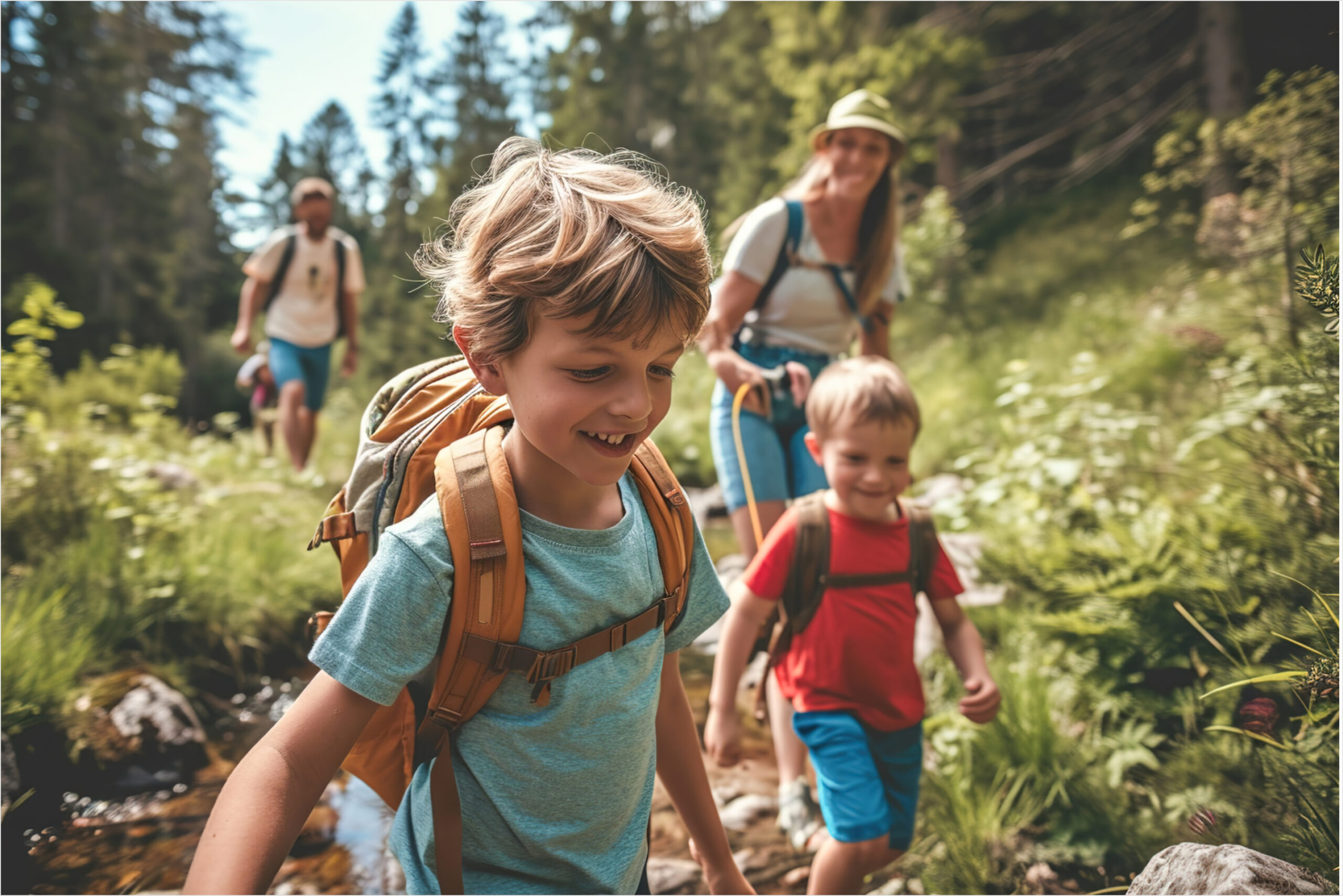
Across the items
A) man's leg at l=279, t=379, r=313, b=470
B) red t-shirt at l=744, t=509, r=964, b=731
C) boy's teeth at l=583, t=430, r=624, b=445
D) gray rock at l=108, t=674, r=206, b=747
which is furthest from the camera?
man's leg at l=279, t=379, r=313, b=470

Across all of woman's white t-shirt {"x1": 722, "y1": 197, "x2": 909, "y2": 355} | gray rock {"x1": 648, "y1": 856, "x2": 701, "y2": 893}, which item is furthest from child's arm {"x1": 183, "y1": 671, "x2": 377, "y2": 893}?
woman's white t-shirt {"x1": 722, "y1": 197, "x2": 909, "y2": 355}

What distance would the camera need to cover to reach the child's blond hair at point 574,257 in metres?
1.32

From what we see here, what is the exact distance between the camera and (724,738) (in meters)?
2.46

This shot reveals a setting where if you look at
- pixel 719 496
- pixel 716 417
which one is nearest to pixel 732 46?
pixel 719 496

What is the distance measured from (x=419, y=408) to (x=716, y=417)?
76.3 inches

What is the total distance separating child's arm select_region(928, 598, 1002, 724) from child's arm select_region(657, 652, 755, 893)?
104cm

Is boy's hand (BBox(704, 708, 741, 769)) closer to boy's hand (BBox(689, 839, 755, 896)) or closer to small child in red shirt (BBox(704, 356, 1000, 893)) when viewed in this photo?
small child in red shirt (BBox(704, 356, 1000, 893))

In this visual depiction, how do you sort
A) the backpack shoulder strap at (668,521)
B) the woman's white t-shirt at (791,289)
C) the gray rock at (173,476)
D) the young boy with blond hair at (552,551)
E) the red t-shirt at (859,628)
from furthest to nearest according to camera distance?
the gray rock at (173,476), the woman's white t-shirt at (791,289), the red t-shirt at (859,628), the backpack shoulder strap at (668,521), the young boy with blond hair at (552,551)

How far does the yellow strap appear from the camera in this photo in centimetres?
330

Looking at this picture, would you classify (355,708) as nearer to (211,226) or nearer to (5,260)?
(5,260)

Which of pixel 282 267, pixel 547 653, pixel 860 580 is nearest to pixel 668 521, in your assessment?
pixel 547 653

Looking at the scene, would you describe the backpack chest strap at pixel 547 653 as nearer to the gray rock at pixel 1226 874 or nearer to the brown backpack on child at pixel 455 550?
the brown backpack on child at pixel 455 550

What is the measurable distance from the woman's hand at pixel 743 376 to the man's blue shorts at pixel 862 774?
125 centimetres

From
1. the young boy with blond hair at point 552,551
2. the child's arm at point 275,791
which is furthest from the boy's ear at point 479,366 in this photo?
the child's arm at point 275,791
